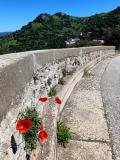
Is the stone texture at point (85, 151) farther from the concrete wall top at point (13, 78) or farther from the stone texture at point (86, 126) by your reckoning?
the concrete wall top at point (13, 78)

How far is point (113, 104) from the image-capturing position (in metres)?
5.50

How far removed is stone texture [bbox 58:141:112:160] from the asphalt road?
0.44 ft

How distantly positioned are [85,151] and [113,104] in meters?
2.22

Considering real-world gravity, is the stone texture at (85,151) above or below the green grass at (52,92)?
below

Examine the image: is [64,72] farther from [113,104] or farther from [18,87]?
[18,87]

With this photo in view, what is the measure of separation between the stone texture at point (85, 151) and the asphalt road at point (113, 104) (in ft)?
0.44

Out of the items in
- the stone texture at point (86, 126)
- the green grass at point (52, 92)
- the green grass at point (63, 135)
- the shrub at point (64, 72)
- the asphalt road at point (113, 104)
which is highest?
the shrub at point (64, 72)

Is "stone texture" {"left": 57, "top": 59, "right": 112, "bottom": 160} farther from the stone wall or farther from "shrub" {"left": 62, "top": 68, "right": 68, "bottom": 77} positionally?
the stone wall

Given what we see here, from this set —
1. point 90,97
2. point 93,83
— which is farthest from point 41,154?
point 93,83

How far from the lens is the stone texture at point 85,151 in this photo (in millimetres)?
3324

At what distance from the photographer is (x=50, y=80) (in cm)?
483

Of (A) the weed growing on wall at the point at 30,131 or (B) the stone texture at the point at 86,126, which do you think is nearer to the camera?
(A) the weed growing on wall at the point at 30,131

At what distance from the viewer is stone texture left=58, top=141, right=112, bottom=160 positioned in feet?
10.9

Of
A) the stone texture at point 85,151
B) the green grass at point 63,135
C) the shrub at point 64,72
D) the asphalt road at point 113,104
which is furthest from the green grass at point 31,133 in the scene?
the shrub at point 64,72
